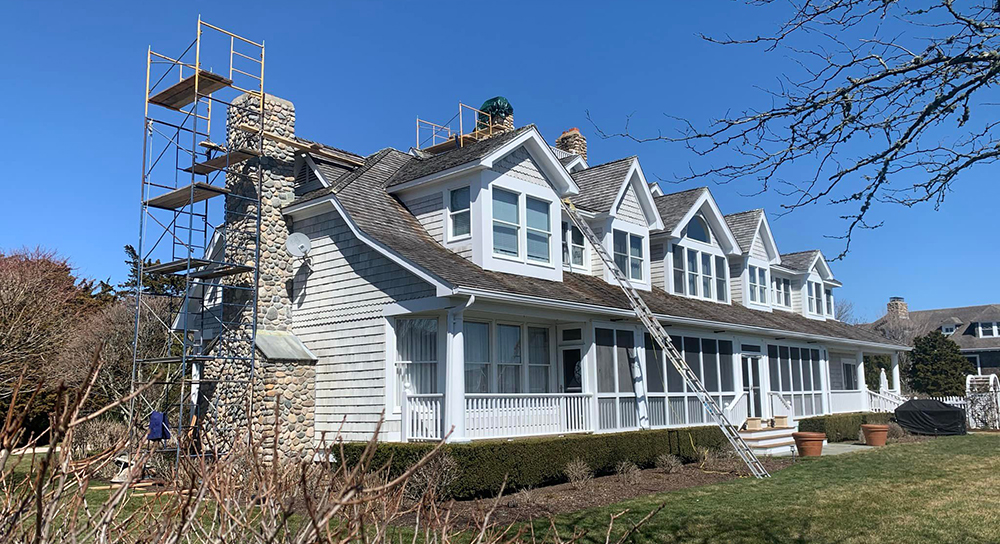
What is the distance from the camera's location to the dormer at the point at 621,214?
20.4 meters

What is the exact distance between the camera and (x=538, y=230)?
1789cm

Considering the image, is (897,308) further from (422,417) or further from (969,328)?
(422,417)

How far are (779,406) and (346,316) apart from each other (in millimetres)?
14653

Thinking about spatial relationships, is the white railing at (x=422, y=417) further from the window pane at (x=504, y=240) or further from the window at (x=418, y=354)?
the window pane at (x=504, y=240)

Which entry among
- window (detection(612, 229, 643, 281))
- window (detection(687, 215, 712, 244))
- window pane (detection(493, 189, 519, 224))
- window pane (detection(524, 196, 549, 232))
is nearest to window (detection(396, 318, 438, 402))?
window pane (detection(493, 189, 519, 224))

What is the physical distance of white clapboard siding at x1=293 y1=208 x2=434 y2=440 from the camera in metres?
15.5

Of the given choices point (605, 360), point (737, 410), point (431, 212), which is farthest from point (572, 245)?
Result: point (737, 410)

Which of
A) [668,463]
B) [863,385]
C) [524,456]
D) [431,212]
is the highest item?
[431,212]

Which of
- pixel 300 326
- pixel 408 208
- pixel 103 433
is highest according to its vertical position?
pixel 408 208

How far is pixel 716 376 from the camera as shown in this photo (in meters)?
21.9

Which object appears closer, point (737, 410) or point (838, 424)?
point (737, 410)

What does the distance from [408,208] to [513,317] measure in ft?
11.9

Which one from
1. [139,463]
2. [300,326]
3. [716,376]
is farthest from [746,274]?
[139,463]

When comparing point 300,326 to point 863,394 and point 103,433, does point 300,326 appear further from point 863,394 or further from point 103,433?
point 863,394
